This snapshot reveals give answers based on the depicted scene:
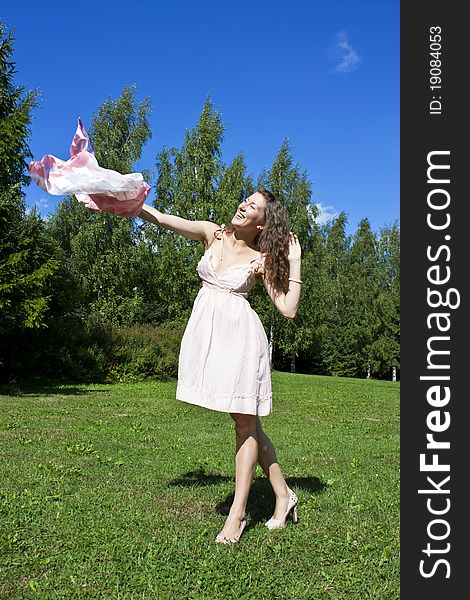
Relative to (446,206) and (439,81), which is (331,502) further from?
(439,81)

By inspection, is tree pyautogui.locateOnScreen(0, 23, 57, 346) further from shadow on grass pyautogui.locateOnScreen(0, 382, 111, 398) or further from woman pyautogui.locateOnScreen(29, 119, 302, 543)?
woman pyautogui.locateOnScreen(29, 119, 302, 543)

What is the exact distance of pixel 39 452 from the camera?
6922 mm

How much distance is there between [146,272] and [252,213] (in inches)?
1084

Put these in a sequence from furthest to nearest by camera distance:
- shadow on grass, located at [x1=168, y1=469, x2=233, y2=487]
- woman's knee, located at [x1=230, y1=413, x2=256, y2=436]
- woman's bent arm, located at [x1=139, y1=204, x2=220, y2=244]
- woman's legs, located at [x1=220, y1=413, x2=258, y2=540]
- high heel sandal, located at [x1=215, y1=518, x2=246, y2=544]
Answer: shadow on grass, located at [x1=168, y1=469, x2=233, y2=487], woman's bent arm, located at [x1=139, y1=204, x2=220, y2=244], woman's knee, located at [x1=230, y1=413, x2=256, y2=436], woman's legs, located at [x1=220, y1=413, x2=258, y2=540], high heel sandal, located at [x1=215, y1=518, x2=246, y2=544]

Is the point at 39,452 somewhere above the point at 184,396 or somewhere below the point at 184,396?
below

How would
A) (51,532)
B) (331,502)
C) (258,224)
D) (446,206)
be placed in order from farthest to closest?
(331,502) → (258,224) → (51,532) → (446,206)

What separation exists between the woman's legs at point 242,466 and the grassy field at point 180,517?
16 centimetres

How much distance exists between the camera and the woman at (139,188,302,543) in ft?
13.4

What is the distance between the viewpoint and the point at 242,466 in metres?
4.16

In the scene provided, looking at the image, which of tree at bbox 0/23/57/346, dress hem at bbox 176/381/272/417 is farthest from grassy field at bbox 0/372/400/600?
tree at bbox 0/23/57/346

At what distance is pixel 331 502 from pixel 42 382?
14705mm

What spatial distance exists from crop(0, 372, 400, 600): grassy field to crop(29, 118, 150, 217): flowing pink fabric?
86.7 inches

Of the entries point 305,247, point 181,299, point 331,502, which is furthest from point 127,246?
point 331,502

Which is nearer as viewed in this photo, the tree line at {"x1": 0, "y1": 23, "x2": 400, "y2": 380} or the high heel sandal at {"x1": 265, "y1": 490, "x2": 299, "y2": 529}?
the high heel sandal at {"x1": 265, "y1": 490, "x2": 299, "y2": 529}
